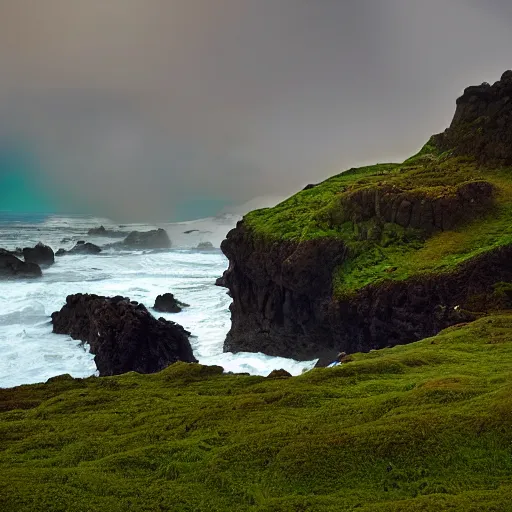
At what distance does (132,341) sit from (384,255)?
13278 millimetres

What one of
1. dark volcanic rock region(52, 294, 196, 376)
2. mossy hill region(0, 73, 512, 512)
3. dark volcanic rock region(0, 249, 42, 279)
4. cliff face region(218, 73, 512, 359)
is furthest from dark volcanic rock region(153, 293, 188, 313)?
dark volcanic rock region(0, 249, 42, 279)

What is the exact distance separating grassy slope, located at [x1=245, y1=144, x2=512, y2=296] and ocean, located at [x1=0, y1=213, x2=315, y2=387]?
644 centimetres

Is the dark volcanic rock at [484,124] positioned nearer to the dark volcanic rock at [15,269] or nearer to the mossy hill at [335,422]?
the mossy hill at [335,422]

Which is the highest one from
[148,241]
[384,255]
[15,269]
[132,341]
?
[148,241]

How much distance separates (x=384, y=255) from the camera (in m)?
23.9

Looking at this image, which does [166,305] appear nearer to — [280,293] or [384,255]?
[280,293]

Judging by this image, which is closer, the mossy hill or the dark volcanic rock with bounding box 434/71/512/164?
the mossy hill

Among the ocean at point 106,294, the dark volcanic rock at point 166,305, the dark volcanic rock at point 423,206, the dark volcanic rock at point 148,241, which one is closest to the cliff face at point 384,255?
the dark volcanic rock at point 423,206

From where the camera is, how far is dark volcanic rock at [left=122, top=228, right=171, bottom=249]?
9554 cm

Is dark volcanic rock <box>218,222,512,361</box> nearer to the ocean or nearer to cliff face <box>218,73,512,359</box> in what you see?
cliff face <box>218,73,512,359</box>

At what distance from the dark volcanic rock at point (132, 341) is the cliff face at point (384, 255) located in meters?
5.30

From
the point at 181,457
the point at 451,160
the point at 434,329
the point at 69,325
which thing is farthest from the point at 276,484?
the point at 451,160

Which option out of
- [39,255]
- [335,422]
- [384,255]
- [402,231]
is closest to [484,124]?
[402,231]

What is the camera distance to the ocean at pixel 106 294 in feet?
85.8
